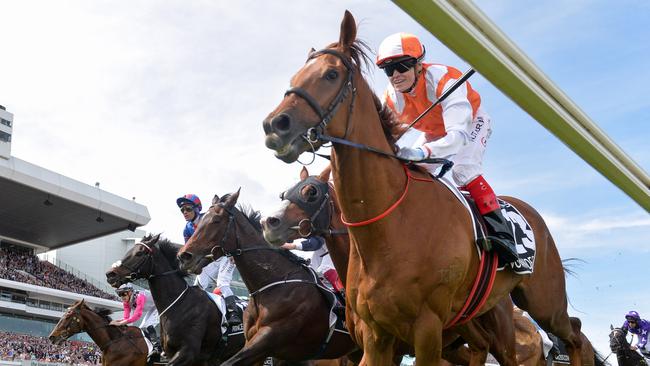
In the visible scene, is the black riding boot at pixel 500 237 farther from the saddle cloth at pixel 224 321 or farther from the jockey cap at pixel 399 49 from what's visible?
the saddle cloth at pixel 224 321

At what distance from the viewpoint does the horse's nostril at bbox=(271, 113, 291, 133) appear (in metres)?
3.54

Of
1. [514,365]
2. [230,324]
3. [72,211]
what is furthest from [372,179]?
[72,211]

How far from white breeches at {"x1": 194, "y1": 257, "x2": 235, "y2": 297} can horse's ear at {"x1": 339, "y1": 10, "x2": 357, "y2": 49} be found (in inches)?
247

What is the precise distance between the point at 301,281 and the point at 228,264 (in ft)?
12.2

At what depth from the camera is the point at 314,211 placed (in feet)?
22.7

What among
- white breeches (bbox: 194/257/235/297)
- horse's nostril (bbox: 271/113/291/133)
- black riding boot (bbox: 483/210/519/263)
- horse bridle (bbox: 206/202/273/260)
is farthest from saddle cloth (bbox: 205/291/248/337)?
horse's nostril (bbox: 271/113/291/133)

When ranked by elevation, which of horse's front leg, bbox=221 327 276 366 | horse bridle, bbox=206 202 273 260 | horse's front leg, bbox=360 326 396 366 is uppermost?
horse bridle, bbox=206 202 273 260

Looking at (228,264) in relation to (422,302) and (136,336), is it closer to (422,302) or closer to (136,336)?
(136,336)

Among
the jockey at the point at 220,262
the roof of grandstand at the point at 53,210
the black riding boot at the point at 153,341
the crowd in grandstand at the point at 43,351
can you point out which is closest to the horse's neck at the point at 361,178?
the jockey at the point at 220,262

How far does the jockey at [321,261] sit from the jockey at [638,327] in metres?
8.01

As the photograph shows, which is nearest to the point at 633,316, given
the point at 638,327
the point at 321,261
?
the point at 638,327

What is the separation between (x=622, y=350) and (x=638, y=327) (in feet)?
2.91

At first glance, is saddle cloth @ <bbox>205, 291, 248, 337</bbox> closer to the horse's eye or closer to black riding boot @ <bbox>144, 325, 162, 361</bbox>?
black riding boot @ <bbox>144, 325, 162, 361</bbox>

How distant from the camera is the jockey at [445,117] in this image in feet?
14.7
